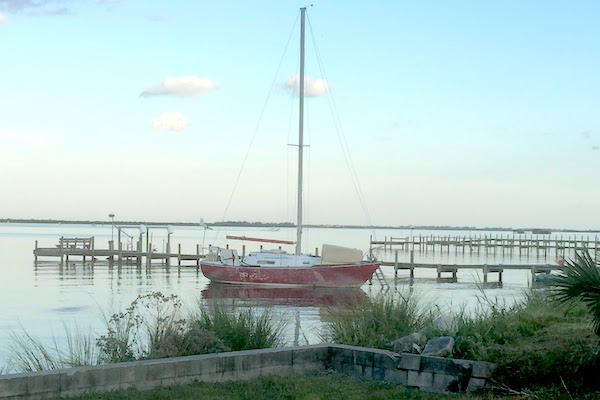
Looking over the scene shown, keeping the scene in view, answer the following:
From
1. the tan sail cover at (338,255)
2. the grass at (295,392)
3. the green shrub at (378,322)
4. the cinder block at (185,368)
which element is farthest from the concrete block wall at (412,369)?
the tan sail cover at (338,255)

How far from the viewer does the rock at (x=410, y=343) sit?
10344 mm

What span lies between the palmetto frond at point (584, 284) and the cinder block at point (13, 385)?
19.3 ft

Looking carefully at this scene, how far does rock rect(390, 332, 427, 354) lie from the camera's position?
1034cm

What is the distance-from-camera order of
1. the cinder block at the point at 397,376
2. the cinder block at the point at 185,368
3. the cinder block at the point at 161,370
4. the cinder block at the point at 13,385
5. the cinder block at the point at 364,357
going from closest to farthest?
the cinder block at the point at 13,385 < the cinder block at the point at 161,370 < the cinder block at the point at 185,368 < the cinder block at the point at 397,376 < the cinder block at the point at 364,357

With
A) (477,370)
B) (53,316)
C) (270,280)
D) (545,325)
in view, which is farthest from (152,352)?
(270,280)

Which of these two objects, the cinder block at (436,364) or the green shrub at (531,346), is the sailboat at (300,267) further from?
the cinder block at (436,364)

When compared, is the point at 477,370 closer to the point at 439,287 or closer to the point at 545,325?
the point at 545,325

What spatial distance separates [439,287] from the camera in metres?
43.9

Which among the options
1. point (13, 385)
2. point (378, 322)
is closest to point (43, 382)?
point (13, 385)

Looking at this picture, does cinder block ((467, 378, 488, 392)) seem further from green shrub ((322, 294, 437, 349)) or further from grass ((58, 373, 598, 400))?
green shrub ((322, 294, 437, 349))

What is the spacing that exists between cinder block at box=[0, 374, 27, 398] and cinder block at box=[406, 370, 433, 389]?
4.69 metres

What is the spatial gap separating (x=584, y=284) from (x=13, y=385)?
6.14 meters

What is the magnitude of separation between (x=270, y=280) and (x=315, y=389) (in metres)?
33.8

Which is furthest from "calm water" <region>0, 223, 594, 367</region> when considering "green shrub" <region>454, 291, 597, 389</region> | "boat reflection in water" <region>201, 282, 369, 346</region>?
"green shrub" <region>454, 291, 597, 389</region>
